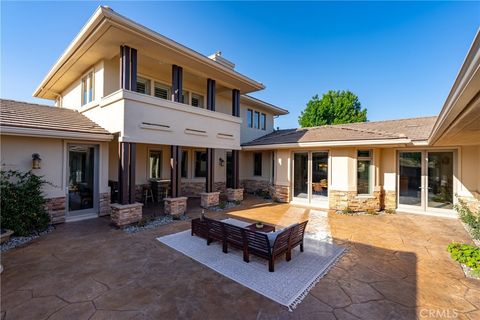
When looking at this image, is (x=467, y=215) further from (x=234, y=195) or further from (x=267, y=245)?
(x=234, y=195)

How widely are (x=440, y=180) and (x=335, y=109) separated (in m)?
26.6

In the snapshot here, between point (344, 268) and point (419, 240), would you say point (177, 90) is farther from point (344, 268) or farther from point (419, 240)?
point (419, 240)

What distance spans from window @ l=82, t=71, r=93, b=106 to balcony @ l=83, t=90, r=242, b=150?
83cm

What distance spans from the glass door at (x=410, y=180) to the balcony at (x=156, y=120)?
9.45 metres

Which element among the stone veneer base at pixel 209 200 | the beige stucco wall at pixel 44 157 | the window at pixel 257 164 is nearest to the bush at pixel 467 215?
the stone veneer base at pixel 209 200

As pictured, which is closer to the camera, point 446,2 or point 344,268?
point 344,268

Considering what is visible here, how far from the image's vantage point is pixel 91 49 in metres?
8.85

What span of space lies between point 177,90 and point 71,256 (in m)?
7.25

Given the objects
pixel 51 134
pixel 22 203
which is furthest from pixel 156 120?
pixel 22 203

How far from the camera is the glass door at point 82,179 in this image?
873 cm

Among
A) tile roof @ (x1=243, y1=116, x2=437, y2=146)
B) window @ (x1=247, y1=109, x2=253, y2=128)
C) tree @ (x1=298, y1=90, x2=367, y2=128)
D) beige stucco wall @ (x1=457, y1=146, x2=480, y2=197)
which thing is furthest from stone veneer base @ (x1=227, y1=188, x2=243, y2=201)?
tree @ (x1=298, y1=90, x2=367, y2=128)

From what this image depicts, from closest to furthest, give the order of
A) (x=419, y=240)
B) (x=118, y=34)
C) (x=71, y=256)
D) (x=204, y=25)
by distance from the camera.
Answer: (x=71, y=256) < (x=419, y=240) < (x=118, y=34) < (x=204, y=25)

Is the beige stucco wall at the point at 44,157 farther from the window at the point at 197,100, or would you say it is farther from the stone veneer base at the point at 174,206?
the window at the point at 197,100

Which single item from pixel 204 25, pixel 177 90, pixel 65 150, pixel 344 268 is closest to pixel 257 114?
pixel 204 25
